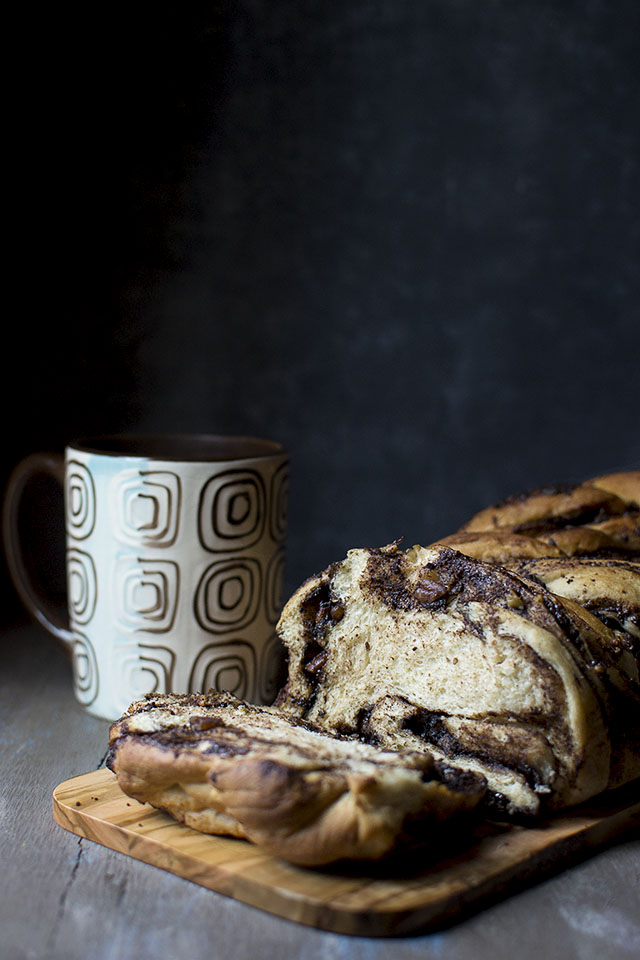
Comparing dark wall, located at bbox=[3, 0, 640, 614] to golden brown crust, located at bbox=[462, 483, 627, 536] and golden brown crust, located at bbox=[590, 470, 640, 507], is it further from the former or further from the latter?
golden brown crust, located at bbox=[462, 483, 627, 536]

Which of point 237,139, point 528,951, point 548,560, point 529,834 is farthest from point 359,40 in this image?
point 528,951

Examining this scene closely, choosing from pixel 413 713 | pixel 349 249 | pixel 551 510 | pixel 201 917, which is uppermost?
pixel 349 249

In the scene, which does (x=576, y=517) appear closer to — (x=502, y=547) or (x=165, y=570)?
(x=502, y=547)

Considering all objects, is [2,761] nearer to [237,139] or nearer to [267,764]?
[267,764]

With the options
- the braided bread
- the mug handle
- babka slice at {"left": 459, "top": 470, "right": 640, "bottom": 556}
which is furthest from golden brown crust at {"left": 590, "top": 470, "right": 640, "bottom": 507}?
the mug handle

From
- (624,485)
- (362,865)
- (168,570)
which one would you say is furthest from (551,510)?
(362,865)

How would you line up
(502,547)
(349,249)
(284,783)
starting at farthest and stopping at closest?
(349,249)
(502,547)
(284,783)

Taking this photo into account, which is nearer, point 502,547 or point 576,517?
point 502,547

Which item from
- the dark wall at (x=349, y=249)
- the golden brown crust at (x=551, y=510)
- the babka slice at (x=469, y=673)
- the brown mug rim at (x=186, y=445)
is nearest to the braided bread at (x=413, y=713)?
the babka slice at (x=469, y=673)
